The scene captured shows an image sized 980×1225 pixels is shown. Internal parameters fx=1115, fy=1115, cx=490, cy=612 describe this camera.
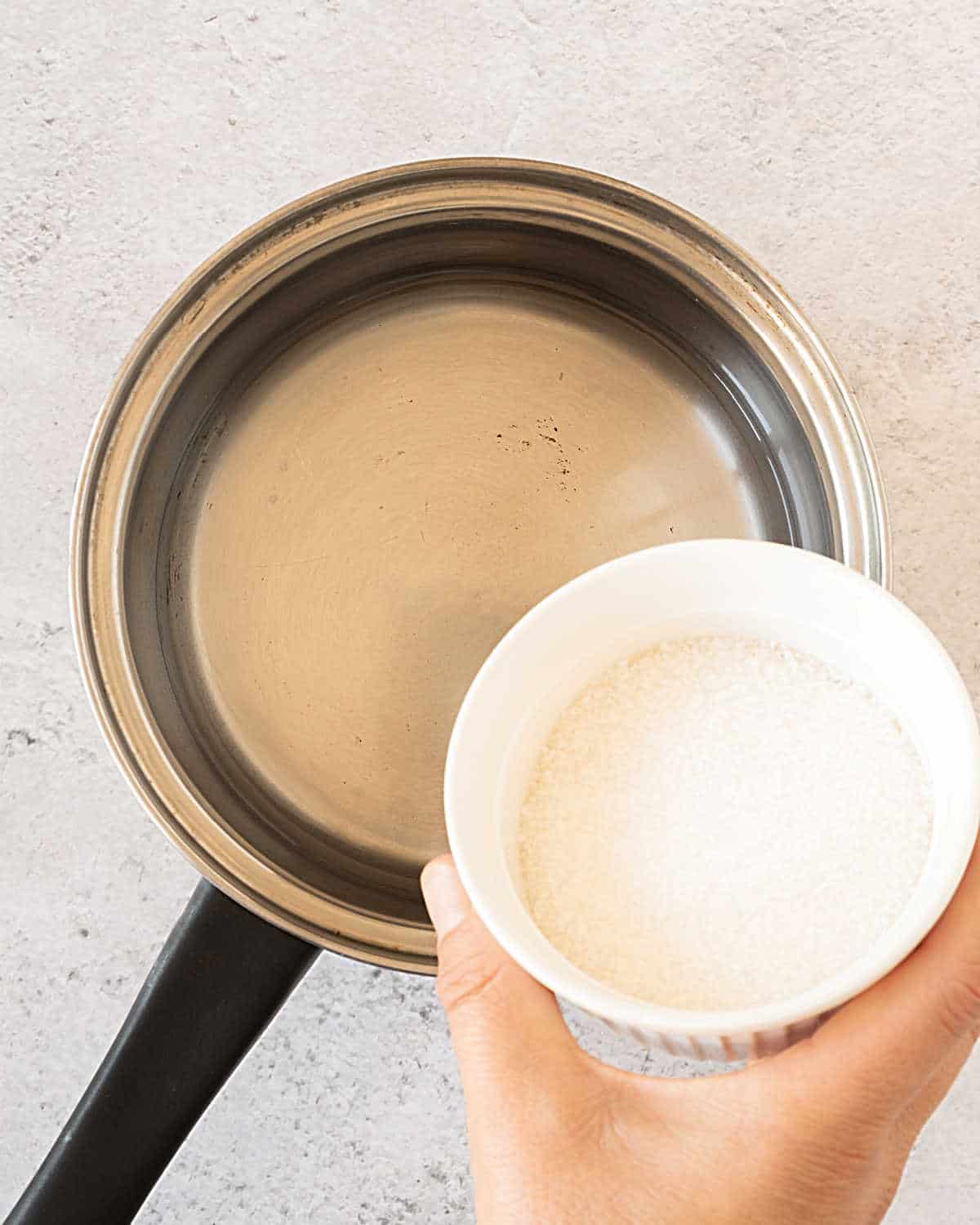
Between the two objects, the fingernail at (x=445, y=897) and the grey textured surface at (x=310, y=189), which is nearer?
the fingernail at (x=445, y=897)

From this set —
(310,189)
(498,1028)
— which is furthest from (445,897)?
(310,189)

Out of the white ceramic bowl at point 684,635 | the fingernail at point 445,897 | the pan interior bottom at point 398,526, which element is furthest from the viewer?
the pan interior bottom at point 398,526

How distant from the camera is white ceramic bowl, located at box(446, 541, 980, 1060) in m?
0.31

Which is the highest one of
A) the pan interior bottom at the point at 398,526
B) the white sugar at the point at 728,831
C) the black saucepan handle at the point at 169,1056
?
the white sugar at the point at 728,831

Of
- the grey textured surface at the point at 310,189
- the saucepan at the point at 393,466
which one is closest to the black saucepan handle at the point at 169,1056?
the saucepan at the point at 393,466

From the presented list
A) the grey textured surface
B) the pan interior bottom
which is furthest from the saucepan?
the grey textured surface

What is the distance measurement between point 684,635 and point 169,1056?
295mm

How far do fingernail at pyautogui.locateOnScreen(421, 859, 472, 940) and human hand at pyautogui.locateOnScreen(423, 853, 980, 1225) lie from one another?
0.05ft

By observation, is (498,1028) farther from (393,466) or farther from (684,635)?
(393,466)

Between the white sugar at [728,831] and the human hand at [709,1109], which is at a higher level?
the white sugar at [728,831]

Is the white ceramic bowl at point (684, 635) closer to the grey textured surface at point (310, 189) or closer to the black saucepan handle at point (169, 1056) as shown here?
the black saucepan handle at point (169, 1056)

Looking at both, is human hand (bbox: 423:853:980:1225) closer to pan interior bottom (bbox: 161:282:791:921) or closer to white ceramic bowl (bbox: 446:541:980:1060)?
white ceramic bowl (bbox: 446:541:980:1060)

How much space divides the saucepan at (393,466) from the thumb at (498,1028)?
12 centimetres

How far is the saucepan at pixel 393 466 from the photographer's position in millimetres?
521
